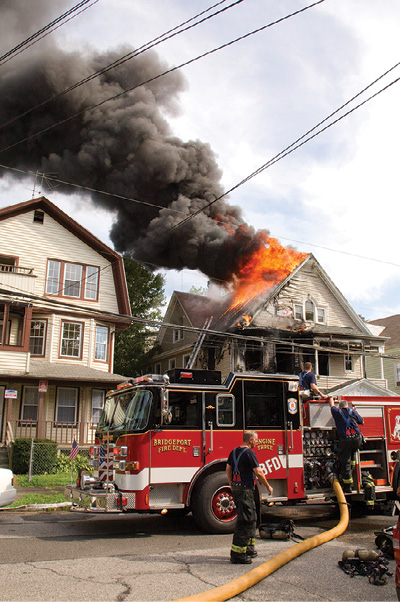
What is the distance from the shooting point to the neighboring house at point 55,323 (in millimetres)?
19219

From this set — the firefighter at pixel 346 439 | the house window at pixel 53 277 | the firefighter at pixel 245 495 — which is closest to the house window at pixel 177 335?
the house window at pixel 53 277

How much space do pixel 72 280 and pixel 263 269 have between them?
888 centimetres

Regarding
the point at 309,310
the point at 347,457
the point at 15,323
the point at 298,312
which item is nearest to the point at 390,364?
the point at 309,310

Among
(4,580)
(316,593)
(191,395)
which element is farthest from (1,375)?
(316,593)

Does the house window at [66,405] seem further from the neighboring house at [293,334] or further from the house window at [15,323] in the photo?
the neighboring house at [293,334]

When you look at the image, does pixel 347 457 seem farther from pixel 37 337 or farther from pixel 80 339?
pixel 37 337

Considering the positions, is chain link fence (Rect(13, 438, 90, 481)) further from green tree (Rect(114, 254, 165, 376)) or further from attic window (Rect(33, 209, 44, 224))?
green tree (Rect(114, 254, 165, 376))

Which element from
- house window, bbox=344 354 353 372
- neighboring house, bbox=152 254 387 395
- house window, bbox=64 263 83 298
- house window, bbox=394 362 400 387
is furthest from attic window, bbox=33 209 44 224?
house window, bbox=394 362 400 387

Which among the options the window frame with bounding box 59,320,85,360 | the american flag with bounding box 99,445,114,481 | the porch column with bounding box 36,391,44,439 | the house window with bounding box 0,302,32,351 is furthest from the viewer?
the window frame with bounding box 59,320,85,360

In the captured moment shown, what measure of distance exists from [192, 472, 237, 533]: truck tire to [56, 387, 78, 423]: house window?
14.0m

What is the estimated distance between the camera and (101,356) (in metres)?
22.3

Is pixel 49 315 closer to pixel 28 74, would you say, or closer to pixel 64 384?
pixel 64 384

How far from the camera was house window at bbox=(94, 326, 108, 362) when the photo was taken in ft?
72.7

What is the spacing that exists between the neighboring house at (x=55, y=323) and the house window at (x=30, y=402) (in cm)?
4
